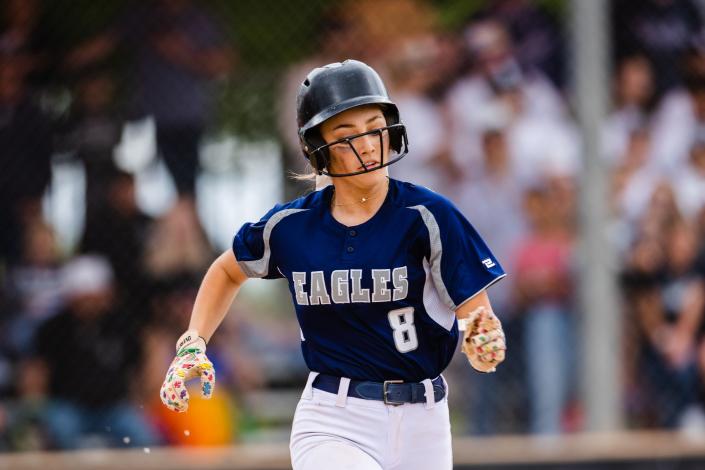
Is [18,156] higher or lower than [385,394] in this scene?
higher

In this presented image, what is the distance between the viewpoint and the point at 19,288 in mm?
6594

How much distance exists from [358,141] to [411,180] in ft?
9.80

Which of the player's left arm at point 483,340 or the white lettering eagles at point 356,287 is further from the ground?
the white lettering eagles at point 356,287

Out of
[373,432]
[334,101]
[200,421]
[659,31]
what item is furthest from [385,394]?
[659,31]

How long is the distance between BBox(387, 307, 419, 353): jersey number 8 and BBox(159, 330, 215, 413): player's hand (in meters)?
0.56

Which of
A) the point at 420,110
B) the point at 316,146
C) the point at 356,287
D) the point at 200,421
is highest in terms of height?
the point at 420,110

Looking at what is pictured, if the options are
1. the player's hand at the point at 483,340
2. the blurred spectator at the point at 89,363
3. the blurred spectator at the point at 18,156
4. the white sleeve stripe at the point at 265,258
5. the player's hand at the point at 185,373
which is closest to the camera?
the player's hand at the point at 483,340

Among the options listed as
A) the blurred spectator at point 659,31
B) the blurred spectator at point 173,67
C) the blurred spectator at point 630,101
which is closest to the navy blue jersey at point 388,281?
the blurred spectator at point 173,67

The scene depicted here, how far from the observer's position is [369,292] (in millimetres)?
3617

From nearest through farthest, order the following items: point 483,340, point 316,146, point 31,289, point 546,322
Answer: point 483,340 < point 316,146 < point 546,322 < point 31,289

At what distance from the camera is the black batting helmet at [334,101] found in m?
3.59

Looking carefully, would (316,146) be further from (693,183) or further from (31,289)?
(693,183)

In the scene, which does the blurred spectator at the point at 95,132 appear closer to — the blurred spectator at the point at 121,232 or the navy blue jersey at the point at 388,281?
the blurred spectator at the point at 121,232

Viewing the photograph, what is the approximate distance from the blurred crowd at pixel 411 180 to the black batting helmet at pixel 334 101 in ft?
9.21
